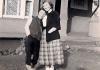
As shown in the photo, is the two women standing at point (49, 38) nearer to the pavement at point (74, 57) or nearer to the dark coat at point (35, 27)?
the dark coat at point (35, 27)

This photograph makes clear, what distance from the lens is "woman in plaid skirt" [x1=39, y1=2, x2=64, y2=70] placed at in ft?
26.6

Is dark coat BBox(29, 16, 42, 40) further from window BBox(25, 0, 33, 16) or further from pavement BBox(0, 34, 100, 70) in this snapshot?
window BBox(25, 0, 33, 16)

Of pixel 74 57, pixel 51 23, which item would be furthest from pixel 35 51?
pixel 74 57

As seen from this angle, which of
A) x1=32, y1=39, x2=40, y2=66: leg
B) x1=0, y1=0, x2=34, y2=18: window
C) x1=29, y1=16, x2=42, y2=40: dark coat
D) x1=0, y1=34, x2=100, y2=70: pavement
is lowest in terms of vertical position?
x1=0, y1=34, x2=100, y2=70: pavement

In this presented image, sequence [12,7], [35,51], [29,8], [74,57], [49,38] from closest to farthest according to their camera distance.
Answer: [49,38] → [35,51] → [74,57] → [12,7] → [29,8]

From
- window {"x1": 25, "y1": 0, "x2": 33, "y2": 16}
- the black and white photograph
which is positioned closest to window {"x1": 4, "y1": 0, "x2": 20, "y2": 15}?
the black and white photograph

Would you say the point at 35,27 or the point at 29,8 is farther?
the point at 29,8

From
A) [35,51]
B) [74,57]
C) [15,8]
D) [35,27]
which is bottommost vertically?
[74,57]

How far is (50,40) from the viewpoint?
26.7 feet

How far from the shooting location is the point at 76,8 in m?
17.9

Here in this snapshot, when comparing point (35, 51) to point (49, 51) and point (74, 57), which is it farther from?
point (74, 57)

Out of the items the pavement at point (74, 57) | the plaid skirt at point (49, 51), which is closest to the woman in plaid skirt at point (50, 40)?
the plaid skirt at point (49, 51)

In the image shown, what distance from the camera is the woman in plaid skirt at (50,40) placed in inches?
320

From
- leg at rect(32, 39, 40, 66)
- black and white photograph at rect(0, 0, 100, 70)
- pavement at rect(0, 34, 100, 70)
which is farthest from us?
pavement at rect(0, 34, 100, 70)
